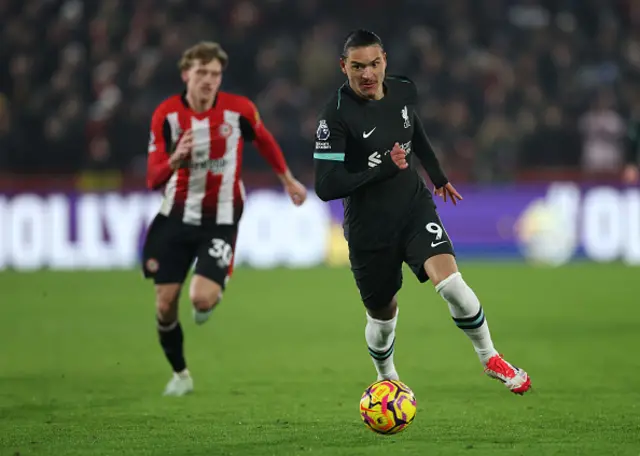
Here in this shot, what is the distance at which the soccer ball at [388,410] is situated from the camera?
619cm

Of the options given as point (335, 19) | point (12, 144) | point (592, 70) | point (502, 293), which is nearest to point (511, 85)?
point (592, 70)

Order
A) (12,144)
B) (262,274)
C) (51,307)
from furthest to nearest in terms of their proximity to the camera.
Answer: (12,144)
(262,274)
(51,307)

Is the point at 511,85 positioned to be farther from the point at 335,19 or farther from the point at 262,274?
the point at 262,274

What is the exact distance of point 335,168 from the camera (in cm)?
661

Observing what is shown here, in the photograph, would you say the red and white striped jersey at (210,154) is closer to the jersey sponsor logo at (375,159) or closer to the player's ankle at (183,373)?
the player's ankle at (183,373)

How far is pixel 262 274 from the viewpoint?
17438 mm

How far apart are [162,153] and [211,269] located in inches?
33.6

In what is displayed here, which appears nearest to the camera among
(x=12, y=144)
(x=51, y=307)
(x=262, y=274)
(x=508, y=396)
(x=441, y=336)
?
(x=508, y=396)

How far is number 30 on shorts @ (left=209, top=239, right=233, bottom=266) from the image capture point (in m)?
8.46

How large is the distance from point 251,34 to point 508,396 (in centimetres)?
1311

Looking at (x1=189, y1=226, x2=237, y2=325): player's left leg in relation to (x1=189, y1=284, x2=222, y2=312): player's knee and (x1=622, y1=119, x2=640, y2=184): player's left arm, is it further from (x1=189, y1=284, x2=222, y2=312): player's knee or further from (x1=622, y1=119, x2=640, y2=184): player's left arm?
(x1=622, y1=119, x2=640, y2=184): player's left arm

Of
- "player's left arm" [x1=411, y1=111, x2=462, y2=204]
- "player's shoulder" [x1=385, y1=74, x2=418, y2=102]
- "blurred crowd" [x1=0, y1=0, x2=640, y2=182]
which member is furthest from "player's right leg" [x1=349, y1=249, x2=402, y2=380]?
"blurred crowd" [x1=0, y1=0, x2=640, y2=182]

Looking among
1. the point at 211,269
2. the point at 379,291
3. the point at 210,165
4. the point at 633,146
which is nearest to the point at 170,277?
the point at 211,269

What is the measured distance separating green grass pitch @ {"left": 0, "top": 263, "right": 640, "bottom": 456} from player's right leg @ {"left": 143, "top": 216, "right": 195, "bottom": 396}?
0.81ft
